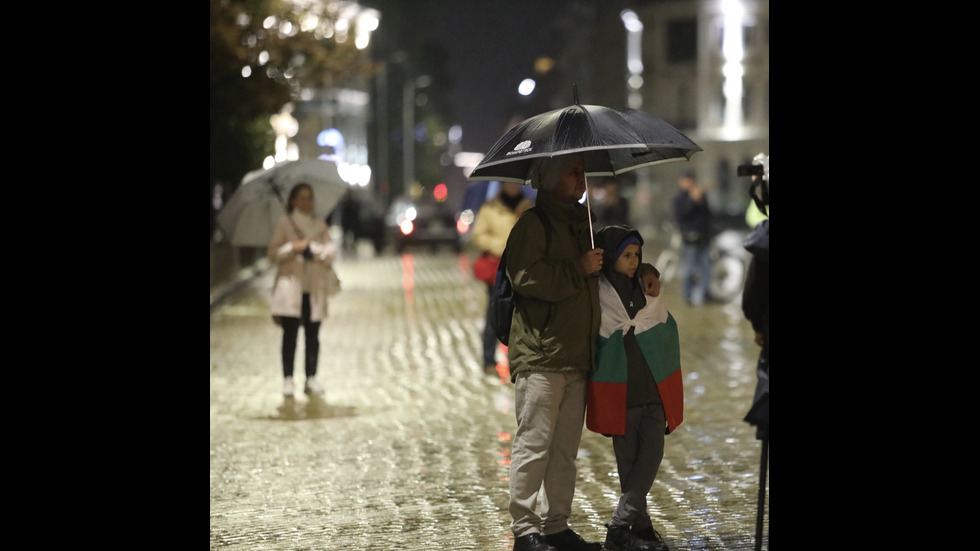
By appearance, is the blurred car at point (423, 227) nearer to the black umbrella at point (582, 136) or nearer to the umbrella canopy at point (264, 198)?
the umbrella canopy at point (264, 198)

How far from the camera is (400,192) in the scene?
297ft

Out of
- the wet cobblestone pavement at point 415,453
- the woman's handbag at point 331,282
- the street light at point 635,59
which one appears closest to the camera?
the wet cobblestone pavement at point 415,453

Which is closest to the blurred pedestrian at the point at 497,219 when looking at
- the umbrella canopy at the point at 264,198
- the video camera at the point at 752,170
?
the umbrella canopy at the point at 264,198

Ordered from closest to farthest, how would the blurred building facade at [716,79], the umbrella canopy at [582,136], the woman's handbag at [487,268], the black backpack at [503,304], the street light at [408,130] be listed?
the umbrella canopy at [582,136] → the black backpack at [503,304] → the woman's handbag at [487,268] → the street light at [408,130] → the blurred building facade at [716,79]

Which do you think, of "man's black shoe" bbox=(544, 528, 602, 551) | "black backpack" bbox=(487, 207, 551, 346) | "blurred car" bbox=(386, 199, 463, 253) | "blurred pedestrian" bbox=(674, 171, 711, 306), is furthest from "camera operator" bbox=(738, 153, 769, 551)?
"blurred car" bbox=(386, 199, 463, 253)

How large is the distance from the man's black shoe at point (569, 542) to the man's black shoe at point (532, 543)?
0.06 metres

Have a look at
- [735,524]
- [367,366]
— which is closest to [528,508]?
[735,524]

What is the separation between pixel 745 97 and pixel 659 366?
244 ft

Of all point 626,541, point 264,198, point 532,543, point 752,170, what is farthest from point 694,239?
point 532,543

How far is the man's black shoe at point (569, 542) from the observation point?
19.5 ft

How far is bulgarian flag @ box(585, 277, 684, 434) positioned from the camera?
19.1ft

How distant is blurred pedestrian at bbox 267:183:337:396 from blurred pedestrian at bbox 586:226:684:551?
5.47m
